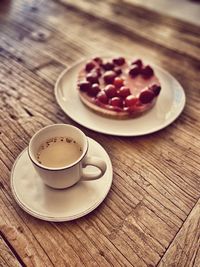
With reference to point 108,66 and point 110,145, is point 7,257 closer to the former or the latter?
point 110,145

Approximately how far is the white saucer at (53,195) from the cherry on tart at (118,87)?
6.7 inches

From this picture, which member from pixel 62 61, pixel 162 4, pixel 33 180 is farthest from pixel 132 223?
pixel 162 4

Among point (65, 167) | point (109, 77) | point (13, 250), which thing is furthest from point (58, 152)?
point (109, 77)

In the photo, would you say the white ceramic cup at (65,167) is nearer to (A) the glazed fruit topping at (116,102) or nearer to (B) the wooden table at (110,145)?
(B) the wooden table at (110,145)

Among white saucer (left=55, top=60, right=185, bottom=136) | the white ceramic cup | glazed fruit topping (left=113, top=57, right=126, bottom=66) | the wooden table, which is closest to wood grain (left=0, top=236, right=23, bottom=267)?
the wooden table

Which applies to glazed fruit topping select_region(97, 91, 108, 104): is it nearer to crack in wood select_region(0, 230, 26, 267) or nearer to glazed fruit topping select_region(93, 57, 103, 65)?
glazed fruit topping select_region(93, 57, 103, 65)

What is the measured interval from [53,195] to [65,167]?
0.08 meters

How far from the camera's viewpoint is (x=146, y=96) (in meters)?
0.66

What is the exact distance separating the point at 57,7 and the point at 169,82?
549mm

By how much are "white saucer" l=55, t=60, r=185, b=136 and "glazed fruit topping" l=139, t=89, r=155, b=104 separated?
0.10 ft

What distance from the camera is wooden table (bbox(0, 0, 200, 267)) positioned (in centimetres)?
45

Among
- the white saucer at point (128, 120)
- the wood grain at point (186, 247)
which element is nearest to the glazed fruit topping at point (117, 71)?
the white saucer at point (128, 120)

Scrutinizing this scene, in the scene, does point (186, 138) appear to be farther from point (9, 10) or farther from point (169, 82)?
point (9, 10)

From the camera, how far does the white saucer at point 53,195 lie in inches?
18.8
